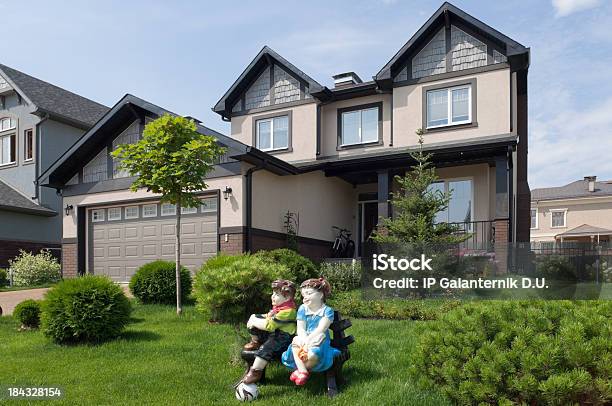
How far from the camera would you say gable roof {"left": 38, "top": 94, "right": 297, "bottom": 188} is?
1502 cm

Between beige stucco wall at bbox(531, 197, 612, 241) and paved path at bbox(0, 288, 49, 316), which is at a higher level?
beige stucco wall at bbox(531, 197, 612, 241)

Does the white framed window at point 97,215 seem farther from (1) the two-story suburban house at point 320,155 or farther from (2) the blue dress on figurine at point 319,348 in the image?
(2) the blue dress on figurine at point 319,348

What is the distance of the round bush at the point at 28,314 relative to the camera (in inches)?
389

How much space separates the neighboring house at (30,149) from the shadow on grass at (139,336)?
15717 millimetres

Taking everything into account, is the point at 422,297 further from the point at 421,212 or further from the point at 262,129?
the point at 262,129

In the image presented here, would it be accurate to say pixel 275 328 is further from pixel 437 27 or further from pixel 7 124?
pixel 7 124

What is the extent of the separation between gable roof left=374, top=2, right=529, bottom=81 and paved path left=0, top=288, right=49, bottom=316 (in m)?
11.7

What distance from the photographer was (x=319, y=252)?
1770 cm

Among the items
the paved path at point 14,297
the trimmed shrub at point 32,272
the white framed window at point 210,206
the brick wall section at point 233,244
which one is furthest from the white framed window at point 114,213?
the brick wall section at point 233,244

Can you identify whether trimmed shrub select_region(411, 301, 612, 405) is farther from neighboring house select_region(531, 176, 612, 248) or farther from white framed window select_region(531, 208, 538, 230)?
white framed window select_region(531, 208, 538, 230)

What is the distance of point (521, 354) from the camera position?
4.56 meters

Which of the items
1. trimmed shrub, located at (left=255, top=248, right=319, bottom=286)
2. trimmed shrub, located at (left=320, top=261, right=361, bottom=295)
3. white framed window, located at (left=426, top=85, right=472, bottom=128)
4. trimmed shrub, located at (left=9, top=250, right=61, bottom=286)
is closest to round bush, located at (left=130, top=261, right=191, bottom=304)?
trimmed shrub, located at (left=255, top=248, right=319, bottom=286)

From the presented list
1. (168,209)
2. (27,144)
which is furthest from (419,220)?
(27,144)

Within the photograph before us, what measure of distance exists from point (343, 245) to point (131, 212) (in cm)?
695
